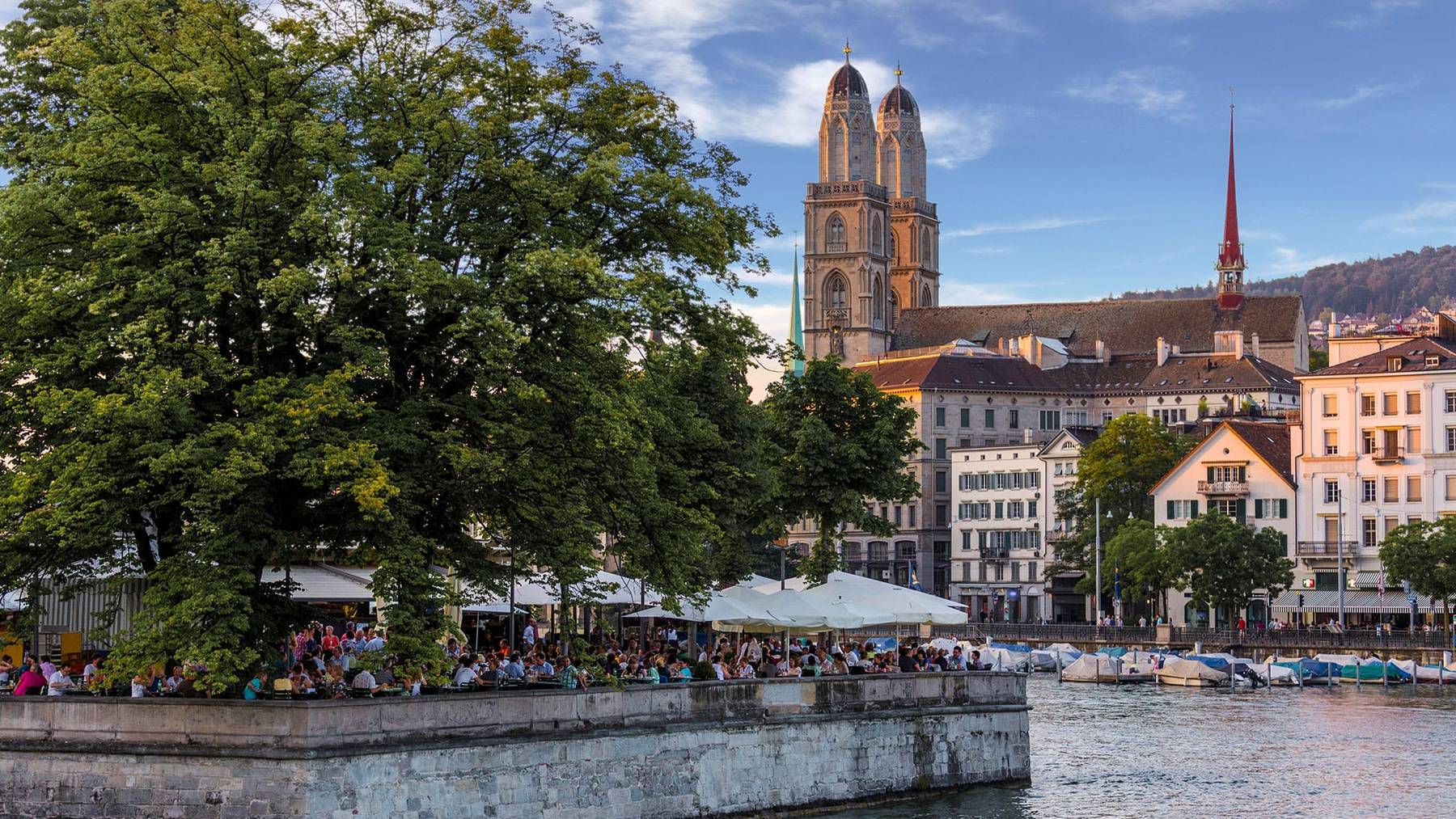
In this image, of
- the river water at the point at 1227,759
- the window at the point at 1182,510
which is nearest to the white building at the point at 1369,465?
the window at the point at 1182,510

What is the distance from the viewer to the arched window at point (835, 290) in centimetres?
19850

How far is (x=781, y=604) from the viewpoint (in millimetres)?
39500

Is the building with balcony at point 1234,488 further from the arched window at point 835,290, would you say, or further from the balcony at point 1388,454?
the arched window at point 835,290

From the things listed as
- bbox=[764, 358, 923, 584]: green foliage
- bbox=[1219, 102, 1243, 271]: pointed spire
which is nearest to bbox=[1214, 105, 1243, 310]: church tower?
bbox=[1219, 102, 1243, 271]: pointed spire

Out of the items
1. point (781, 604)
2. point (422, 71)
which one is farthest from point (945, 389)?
point (422, 71)

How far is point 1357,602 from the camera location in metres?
102

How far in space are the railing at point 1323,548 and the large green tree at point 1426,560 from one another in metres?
11.2

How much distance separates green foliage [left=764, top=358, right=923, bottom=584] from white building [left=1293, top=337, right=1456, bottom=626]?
168ft

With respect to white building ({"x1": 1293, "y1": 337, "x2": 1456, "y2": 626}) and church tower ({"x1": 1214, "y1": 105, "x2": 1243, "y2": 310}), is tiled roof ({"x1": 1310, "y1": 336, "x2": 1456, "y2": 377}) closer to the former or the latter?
white building ({"x1": 1293, "y1": 337, "x2": 1456, "y2": 626})

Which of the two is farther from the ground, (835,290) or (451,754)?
(835,290)

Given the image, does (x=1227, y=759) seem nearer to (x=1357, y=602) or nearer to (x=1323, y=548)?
(x=1357, y=602)

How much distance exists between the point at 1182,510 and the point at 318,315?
8949 centimetres

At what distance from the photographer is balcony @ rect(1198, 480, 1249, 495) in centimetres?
10906

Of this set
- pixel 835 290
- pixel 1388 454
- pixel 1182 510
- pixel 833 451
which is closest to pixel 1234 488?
pixel 1182 510
